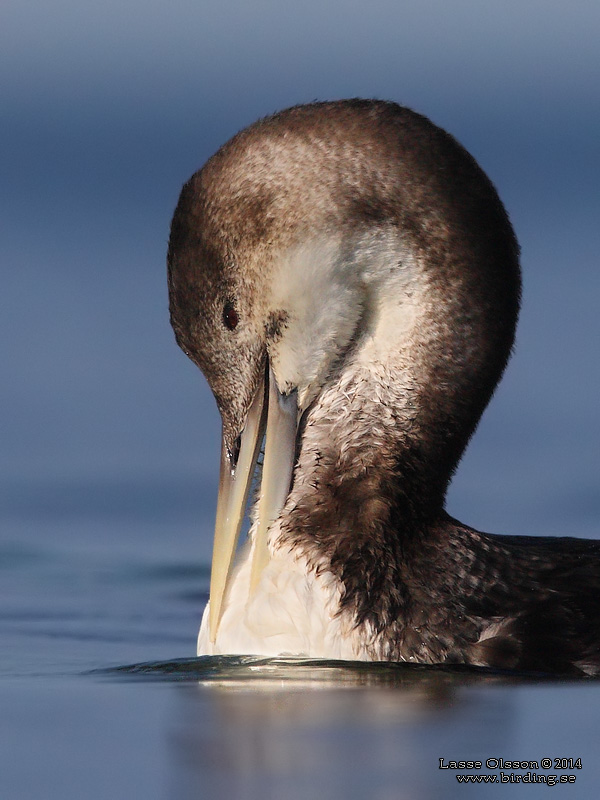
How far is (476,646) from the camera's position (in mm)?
6895

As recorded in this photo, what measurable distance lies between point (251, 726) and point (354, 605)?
825 millimetres

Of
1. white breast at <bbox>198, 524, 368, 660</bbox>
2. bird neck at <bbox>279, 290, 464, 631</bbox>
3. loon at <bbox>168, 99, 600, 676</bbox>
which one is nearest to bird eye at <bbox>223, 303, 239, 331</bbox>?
loon at <bbox>168, 99, 600, 676</bbox>

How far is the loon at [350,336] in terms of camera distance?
718 cm

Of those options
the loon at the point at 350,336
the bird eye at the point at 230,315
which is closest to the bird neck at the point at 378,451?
the loon at the point at 350,336

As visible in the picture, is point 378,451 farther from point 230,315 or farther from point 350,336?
point 230,315

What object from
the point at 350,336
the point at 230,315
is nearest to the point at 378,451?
the point at 350,336

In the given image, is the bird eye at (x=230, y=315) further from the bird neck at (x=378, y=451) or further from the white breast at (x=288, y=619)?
the white breast at (x=288, y=619)

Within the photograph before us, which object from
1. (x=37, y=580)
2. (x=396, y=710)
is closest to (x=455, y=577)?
(x=396, y=710)

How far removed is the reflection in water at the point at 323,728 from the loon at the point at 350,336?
352 mm

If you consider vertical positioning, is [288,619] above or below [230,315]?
below

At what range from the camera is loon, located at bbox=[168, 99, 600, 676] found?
23.5 ft

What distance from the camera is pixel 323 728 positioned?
6.17 metres

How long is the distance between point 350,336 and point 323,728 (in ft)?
5.28

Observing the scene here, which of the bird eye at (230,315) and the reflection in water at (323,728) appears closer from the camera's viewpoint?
the reflection in water at (323,728)
